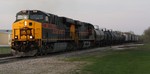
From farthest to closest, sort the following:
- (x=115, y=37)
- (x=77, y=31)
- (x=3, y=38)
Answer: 1. (x=3, y=38)
2. (x=115, y=37)
3. (x=77, y=31)

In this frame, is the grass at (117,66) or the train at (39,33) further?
the train at (39,33)

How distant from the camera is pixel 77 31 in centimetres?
3919

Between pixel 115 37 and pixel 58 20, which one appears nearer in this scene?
pixel 58 20

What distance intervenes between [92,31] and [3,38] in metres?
38.3

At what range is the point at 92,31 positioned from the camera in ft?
155

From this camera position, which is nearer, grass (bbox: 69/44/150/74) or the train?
grass (bbox: 69/44/150/74)

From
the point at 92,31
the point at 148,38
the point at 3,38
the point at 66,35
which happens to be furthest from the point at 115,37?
the point at 148,38

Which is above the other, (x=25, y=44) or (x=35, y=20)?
(x=35, y=20)

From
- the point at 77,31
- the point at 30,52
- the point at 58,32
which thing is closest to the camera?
the point at 30,52

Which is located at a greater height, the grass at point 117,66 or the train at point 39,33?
the train at point 39,33

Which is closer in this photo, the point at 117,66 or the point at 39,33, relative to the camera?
the point at 117,66

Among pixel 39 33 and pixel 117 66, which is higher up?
pixel 39 33

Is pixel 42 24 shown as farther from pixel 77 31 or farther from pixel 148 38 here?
pixel 148 38

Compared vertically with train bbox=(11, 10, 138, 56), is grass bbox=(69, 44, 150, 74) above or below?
below
